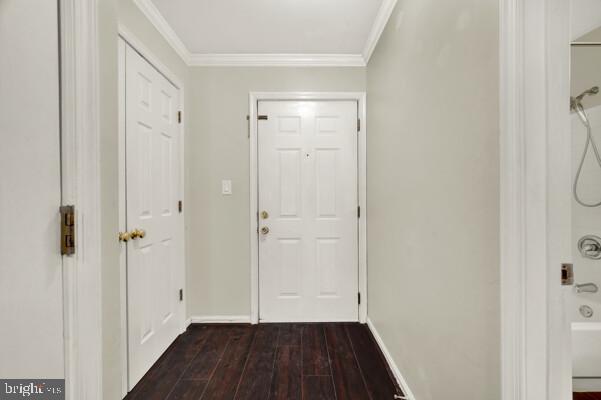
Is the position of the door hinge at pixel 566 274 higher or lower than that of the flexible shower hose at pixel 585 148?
lower

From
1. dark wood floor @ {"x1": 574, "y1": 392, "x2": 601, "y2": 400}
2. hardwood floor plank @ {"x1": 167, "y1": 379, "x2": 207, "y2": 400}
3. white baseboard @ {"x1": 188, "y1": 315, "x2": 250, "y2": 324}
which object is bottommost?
hardwood floor plank @ {"x1": 167, "y1": 379, "x2": 207, "y2": 400}

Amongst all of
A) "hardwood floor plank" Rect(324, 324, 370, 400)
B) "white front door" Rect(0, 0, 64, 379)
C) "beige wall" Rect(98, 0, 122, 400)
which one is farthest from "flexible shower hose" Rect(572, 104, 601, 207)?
"white front door" Rect(0, 0, 64, 379)

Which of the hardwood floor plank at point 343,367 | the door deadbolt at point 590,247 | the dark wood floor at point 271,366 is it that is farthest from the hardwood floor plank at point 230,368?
the door deadbolt at point 590,247

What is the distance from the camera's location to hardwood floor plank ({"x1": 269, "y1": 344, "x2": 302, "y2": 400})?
1695mm

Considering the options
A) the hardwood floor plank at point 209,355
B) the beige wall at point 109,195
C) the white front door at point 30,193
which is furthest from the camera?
the hardwood floor plank at point 209,355

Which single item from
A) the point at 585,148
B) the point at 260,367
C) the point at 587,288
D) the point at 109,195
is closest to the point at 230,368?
the point at 260,367

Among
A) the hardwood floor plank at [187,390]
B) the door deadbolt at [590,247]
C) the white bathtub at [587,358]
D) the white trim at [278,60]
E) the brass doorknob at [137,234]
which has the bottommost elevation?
the hardwood floor plank at [187,390]

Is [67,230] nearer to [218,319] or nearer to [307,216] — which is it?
[307,216]

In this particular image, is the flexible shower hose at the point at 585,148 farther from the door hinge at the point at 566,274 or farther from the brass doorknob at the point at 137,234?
the brass doorknob at the point at 137,234

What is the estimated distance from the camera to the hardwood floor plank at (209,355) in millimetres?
1889

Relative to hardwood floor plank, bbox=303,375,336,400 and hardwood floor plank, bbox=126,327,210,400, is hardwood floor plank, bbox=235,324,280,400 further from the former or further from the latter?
hardwood floor plank, bbox=126,327,210,400

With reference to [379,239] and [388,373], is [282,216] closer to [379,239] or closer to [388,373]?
[379,239]

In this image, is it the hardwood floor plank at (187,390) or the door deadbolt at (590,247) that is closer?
the hardwood floor plank at (187,390)

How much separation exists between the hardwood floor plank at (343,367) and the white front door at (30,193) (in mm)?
1548
